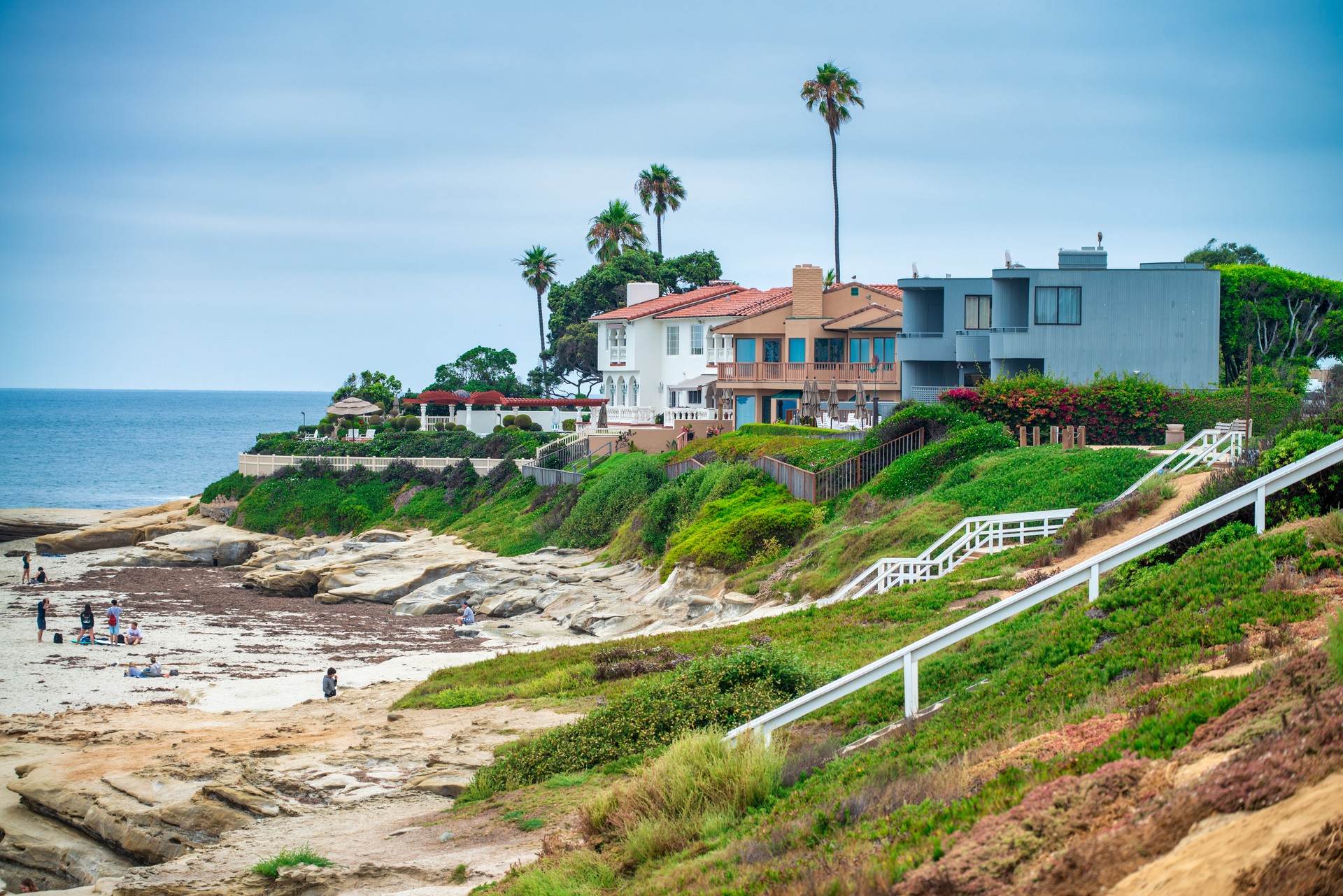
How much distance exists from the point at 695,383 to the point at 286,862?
191 feet

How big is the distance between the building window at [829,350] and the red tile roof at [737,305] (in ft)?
17.7

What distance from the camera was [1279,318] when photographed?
5159 cm

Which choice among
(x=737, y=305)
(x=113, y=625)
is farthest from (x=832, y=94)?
(x=113, y=625)

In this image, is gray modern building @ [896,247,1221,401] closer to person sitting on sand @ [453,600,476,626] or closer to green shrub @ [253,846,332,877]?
person sitting on sand @ [453,600,476,626]

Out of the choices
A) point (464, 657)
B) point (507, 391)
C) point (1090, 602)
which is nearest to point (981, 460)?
point (464, 657)

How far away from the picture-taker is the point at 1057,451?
30578mm

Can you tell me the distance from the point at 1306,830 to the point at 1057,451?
2571 centimetres

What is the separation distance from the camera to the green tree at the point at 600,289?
301 feet

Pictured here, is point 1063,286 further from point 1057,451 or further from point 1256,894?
point 1256,894

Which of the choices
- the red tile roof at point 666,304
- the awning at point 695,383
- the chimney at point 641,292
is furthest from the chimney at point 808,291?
the chimney at point 641,292

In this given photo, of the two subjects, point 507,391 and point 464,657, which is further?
point 507,391

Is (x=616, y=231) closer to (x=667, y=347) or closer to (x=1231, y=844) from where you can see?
(x=667, y=347)

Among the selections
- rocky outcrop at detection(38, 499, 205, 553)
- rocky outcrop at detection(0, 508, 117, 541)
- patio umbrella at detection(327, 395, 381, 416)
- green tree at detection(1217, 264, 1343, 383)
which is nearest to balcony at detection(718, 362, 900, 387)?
green tree at detection(1217, 264, 1343, 383)

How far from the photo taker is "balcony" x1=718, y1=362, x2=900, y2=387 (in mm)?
57781
